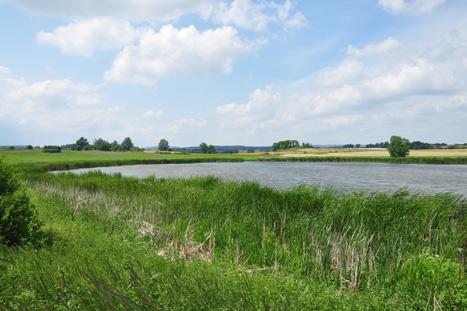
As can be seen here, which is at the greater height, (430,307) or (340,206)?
(340,206)

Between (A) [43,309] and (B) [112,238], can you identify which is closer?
(A) [43,309]

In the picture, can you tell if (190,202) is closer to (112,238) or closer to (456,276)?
(112,238)

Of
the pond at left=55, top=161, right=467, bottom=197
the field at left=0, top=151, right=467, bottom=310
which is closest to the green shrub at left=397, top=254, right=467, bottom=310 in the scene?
the field at left=0, top=151, right=467, bottom=310

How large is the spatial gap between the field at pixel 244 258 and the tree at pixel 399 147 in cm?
9598

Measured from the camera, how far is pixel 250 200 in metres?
16.7

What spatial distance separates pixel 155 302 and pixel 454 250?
884 centimetres

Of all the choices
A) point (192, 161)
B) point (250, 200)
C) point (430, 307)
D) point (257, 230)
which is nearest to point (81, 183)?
point (250, 200)

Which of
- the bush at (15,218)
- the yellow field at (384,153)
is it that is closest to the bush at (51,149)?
the yellow field at (384,153)

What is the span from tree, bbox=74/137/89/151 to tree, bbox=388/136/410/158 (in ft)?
369

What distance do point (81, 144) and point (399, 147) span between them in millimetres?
118435

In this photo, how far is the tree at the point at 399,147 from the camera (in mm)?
104625

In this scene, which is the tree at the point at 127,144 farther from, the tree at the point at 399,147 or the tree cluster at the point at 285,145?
the tree at the point at 399,147

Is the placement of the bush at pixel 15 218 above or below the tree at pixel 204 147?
below

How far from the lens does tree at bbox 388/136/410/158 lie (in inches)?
4119
